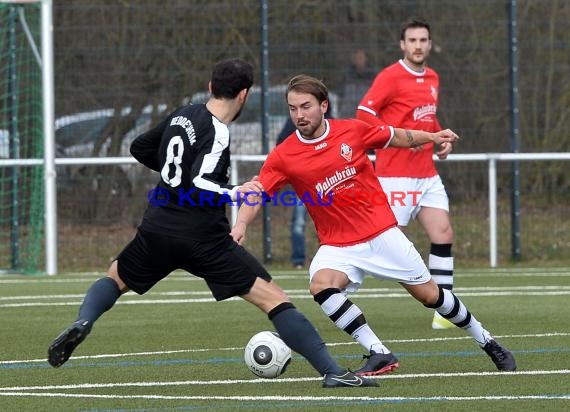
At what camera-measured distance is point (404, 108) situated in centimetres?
1037

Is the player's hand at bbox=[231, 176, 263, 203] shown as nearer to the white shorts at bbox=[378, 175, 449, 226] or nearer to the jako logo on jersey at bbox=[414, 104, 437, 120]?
the white shorts at bbox=[378, 175, 449, 226]

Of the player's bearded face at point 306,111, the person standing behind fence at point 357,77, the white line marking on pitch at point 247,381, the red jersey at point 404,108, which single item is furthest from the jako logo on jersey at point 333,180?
the person standing behind fence at point 357,77

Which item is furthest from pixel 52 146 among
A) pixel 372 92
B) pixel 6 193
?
pixel 372 92

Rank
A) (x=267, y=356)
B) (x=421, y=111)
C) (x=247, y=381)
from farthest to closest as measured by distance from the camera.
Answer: (x=421, y=111) → (x=247, y=381) → (x=267, y=356)

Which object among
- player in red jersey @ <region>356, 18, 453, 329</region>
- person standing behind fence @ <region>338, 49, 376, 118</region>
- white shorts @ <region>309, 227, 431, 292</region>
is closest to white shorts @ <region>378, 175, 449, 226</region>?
player in red jersey @ <region>356, 18, 453, 329</region>

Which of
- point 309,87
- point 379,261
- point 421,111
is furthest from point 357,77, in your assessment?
point 309,87

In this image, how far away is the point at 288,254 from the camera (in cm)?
1630

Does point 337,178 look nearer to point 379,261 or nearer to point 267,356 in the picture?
point 379,261

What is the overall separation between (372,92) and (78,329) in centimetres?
400

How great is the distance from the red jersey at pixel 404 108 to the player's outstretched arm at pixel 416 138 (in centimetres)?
227

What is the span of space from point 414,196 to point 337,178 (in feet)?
8.41

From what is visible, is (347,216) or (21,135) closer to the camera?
(347,216)

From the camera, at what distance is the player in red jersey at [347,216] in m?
7.67

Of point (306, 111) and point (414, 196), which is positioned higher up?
point (306, 111)
